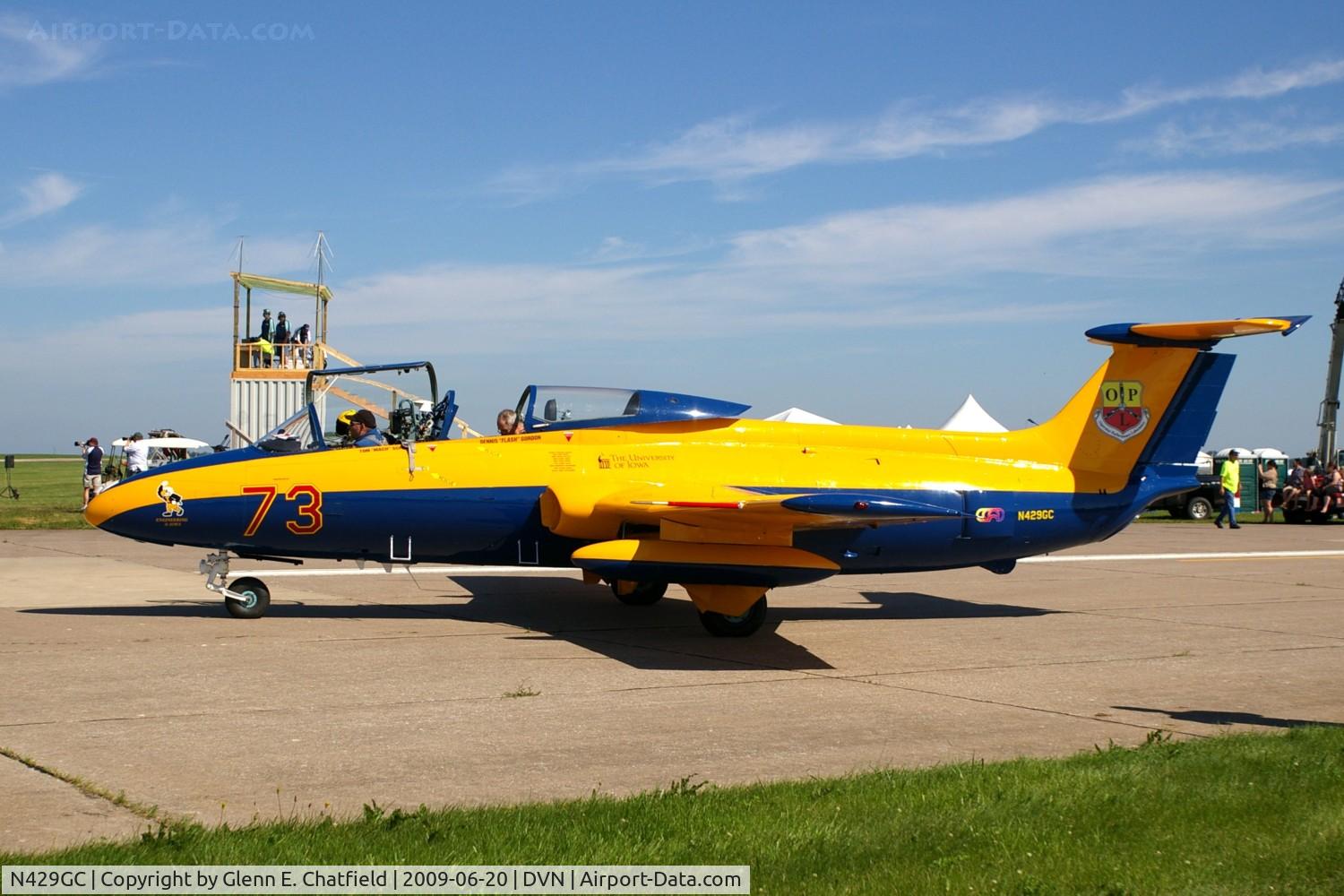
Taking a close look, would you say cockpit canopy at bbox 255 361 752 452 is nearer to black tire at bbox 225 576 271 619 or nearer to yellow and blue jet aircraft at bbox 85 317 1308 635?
yellow and blue jet aircraft at bbox 85 317 1308 635

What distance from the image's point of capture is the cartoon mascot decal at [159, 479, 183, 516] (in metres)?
12.1

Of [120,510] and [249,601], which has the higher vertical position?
[120,510]

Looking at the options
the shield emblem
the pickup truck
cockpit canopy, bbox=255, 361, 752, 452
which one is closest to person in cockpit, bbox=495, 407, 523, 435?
cockpit canopy, bbox=255, 361, 752, 452

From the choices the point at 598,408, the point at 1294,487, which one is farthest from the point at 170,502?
the point at 1294,487

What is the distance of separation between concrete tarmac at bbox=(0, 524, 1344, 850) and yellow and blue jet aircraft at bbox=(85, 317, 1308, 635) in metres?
0.79

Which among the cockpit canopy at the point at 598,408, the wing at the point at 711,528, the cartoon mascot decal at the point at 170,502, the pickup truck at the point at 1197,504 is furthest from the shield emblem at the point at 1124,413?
the pickup truck at the point at 1197,504

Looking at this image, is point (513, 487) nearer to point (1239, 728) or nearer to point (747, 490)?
point (747, 490)

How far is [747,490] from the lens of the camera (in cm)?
1241

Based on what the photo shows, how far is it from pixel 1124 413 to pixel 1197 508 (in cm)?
2477

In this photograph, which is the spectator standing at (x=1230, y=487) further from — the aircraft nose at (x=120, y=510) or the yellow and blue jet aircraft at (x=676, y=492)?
the aircraft nose at (x=120, y=510)

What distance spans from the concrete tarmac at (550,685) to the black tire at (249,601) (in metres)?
0.33

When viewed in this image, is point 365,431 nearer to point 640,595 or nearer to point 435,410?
point 435,410

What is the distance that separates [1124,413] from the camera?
13.9 meters

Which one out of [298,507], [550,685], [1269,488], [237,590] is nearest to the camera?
[550,685]
